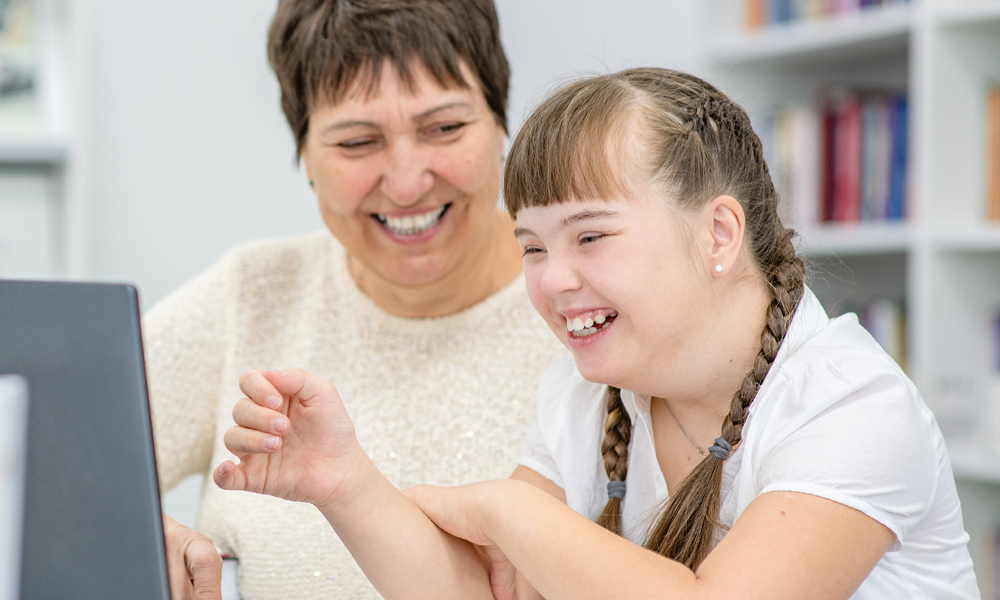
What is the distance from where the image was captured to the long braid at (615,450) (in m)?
0.98

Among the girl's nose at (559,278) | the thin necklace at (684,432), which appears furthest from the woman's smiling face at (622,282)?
the thin necklace at (684,432)

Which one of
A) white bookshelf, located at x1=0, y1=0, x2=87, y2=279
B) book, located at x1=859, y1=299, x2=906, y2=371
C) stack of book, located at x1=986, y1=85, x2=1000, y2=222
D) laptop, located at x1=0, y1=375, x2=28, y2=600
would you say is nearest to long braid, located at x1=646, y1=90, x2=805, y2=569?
laptop, located at x1=0, y1=375, x2=28, y2=600

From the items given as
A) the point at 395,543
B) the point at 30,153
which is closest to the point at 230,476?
the point at 395,543

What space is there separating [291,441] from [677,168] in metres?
0.42

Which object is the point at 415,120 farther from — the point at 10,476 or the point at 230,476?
the point at 10,476

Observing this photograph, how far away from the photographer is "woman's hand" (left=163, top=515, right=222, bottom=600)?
0.86m

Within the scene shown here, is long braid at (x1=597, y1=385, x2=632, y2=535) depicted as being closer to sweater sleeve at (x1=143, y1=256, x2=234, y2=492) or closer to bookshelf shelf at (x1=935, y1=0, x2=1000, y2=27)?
sweater sleeve at (x1=143, y1=256, x2=234, y2=492)

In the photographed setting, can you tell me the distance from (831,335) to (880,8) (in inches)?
60.1

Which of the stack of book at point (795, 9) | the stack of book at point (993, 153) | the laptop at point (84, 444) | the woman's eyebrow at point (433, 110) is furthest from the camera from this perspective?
the stack of book at point (795, 9)

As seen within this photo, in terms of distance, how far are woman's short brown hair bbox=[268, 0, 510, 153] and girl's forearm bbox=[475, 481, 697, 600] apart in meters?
0.56

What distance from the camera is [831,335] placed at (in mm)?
884

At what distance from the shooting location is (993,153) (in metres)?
1.97

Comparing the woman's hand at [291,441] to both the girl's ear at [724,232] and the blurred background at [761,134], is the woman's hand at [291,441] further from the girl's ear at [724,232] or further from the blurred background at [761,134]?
the blurred background at [761,134]

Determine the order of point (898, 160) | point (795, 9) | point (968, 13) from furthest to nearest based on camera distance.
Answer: point (795, 9), point (898, 160), point (968, 13)
